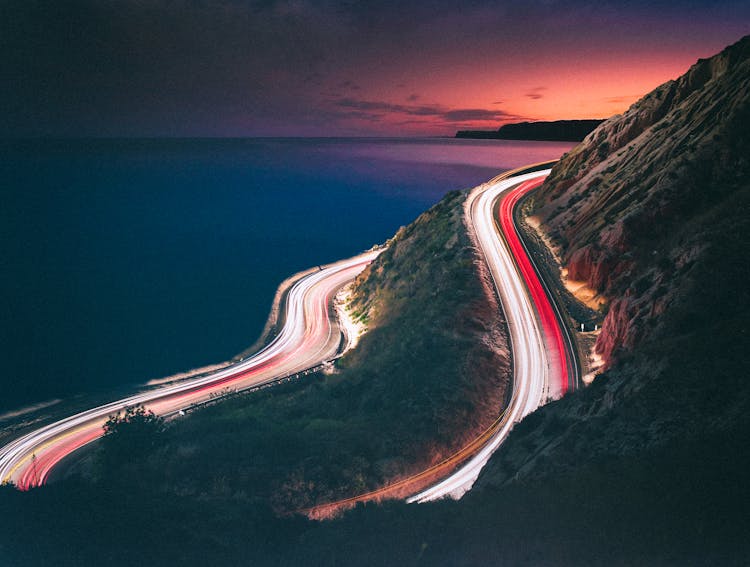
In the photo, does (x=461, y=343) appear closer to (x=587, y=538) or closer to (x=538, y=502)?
(x=538, y=502)

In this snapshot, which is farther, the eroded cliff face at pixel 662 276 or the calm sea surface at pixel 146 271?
the calm sea surface at pixel 146 271

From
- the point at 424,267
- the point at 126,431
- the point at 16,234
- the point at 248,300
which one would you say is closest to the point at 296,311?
the point at 248,300

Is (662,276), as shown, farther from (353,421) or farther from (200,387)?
(200,387)

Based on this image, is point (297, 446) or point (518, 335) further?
point (518, 335)

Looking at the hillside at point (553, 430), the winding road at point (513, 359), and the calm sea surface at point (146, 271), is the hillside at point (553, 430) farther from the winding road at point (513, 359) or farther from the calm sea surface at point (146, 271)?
the calm sea surface at point (146, 271)

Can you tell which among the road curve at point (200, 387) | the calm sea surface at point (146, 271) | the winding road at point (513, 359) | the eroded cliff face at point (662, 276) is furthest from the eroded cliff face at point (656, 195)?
the calm sea surface at point (146, 271)

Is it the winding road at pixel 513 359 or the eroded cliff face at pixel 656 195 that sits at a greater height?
the eroded cliff face at pixel 656 195

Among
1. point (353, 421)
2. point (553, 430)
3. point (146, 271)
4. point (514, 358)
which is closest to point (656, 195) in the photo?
point (514, 358)
